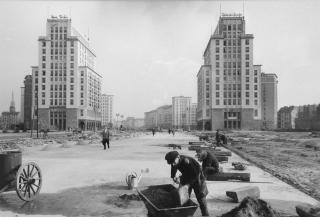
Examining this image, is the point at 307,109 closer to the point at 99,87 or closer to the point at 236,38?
the point at 236,38

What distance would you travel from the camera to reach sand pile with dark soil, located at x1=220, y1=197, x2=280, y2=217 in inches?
227

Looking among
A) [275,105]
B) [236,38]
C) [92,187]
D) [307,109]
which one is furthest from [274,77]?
[92,187]

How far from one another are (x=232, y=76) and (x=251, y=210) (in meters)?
118

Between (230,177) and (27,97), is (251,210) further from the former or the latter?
(27,97)

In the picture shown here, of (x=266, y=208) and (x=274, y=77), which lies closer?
(x=266, y=208)

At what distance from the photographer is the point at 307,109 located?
170250 mm

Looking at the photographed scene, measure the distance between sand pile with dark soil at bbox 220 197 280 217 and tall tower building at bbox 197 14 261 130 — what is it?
111508 millimetres

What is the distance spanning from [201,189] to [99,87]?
5603 inches

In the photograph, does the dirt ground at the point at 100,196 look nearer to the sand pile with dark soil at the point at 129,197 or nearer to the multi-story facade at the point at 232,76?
the sand pile with dark soil at the point at 129,197

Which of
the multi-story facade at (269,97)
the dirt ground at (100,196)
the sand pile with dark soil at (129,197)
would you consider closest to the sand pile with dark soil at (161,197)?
the dirt ground at (100,196)

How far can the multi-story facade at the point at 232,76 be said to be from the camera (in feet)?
385

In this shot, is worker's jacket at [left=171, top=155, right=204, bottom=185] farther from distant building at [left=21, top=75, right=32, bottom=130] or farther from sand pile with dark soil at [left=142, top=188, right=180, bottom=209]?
distant building at [left=21, top=75, right=32, bottom=130]

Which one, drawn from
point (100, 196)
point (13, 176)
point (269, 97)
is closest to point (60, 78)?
point (269, 97)

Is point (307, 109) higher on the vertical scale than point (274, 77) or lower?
lower
